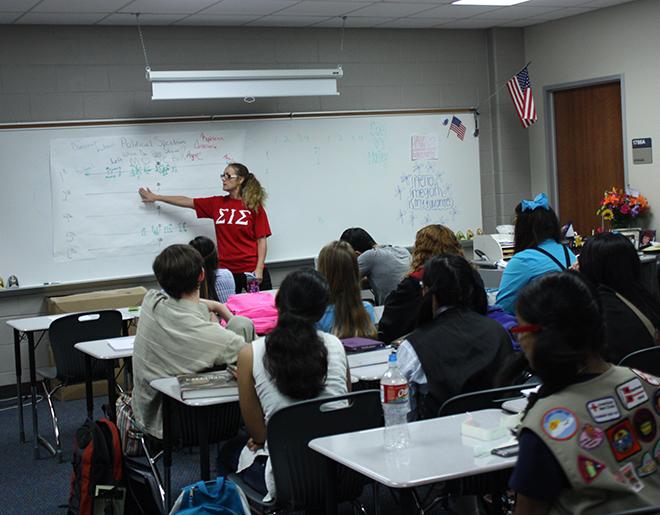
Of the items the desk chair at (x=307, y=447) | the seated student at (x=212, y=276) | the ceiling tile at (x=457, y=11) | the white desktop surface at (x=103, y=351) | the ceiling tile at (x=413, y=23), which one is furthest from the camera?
the ceiling tile at (x=413, y=23)

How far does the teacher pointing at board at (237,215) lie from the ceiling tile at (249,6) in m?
1.17

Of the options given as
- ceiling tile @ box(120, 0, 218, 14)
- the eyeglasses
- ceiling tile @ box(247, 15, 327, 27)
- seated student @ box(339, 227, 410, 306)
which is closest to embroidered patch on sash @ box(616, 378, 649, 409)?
the eyeglasses

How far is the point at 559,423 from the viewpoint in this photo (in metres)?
1.89

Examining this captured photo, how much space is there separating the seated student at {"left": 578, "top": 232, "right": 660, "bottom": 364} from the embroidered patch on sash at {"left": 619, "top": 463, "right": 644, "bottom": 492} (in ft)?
4.94

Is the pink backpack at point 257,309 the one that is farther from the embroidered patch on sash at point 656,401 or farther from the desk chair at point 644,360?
the embroidered patch on sash at point 656,401

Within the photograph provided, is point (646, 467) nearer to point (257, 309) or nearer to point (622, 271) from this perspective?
point (622, 271)

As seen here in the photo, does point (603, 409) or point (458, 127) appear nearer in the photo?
point (603, 409)

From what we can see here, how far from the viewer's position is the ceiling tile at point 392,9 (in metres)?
6.95

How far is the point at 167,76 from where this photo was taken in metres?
6.75

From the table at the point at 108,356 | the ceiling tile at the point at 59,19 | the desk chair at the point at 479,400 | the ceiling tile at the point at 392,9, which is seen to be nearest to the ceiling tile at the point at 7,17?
the ceiling tile at the point at 59,19

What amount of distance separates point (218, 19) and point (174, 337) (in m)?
3.94

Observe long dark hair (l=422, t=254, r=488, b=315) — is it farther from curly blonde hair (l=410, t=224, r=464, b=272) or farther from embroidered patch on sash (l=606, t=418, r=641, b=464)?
curly blonde hair (l=410, t=224, r=464, b=272)

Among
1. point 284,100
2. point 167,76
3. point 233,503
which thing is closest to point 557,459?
point 233,503

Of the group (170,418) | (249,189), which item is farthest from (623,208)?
(170,418)
